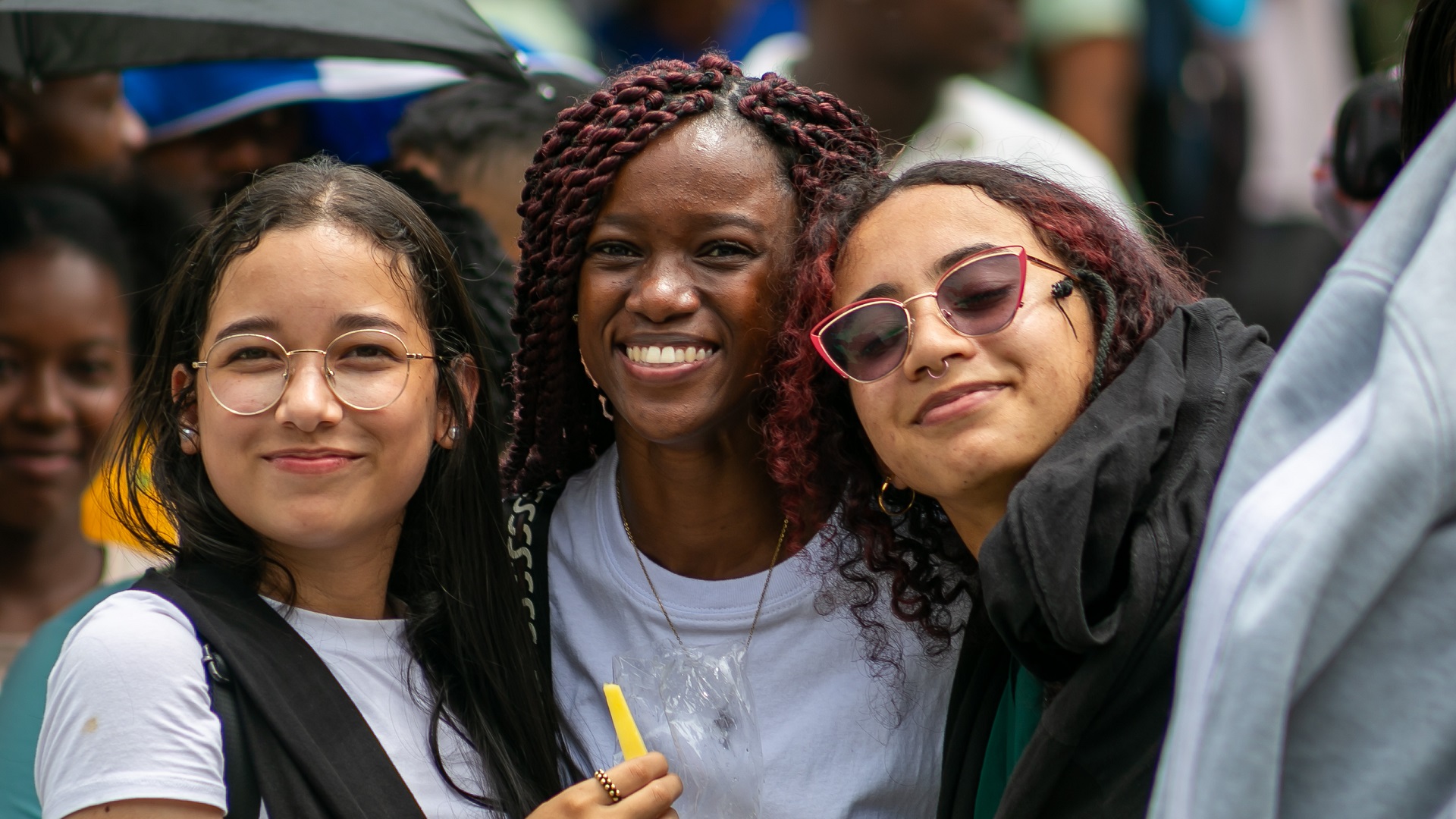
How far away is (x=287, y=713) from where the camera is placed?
1913mm

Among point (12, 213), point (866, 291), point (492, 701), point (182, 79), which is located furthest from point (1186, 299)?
point (182, 79)

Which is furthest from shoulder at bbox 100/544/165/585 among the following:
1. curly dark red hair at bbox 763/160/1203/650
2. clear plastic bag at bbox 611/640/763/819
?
curly dark red hair at bbox 763/160/1203/650

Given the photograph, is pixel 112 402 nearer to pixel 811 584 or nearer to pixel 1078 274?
pixel 811 584

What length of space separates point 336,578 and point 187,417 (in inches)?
13.9

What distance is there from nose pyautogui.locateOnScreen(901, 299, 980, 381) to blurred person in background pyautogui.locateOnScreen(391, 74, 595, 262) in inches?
77.3

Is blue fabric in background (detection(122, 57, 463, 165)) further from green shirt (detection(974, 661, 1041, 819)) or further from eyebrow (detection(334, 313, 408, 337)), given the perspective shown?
green shirt (detection(974, 661, 1041, 819))

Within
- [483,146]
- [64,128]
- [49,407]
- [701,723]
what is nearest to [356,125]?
[483,146]

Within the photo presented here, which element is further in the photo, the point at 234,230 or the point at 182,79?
the point at 182,79

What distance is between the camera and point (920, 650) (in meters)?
2.31

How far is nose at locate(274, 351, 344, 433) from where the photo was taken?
204 cm

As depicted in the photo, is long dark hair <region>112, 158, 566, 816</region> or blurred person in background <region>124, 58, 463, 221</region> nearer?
long dark hair <region>112, 158, 566, 816</region>

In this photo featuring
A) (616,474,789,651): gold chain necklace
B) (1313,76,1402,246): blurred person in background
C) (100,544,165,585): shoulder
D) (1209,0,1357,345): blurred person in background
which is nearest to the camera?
(616,474,789,651): gold chain necklace

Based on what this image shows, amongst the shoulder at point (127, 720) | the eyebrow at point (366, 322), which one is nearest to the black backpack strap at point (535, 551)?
the eyebrow at point (366, 322)

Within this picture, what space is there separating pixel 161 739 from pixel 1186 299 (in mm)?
1605
